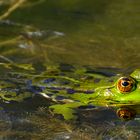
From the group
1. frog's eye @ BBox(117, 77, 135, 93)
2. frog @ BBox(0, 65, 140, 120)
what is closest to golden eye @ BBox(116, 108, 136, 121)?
frog @ BBox(0, 65, 140, 120)

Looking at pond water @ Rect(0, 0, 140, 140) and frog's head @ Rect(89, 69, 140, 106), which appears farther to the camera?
frog's head @ Rect(89, 69, 140, 106)

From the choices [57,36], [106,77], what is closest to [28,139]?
[106,77]

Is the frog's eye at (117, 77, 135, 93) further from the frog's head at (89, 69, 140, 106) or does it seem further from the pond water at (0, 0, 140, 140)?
the pond water at (0, 0, 140, 140)

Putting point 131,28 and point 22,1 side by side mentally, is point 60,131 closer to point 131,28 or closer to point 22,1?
point 131,28

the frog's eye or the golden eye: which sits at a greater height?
the frog's eye

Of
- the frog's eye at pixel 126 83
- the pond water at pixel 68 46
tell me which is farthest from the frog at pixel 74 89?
the pond water at pixel 68 46

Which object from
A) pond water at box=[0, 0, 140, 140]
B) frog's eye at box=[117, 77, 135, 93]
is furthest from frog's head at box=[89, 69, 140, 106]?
pond water at box=[0, 0, 140, 140]
